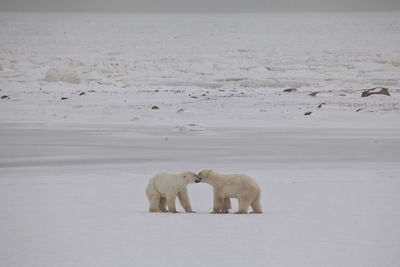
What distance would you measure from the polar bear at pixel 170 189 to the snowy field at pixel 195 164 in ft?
0.97

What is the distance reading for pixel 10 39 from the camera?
62.2 m

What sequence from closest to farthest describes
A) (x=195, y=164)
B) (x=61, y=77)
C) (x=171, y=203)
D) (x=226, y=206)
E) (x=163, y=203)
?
1. (x=171, y=203)
2. (x=226, y=206)
3. (x=163, y=203)
4. (x=195, y=164)
5. (x=61, y=77)

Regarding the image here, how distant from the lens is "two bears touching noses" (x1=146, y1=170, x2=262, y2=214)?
7309 mm

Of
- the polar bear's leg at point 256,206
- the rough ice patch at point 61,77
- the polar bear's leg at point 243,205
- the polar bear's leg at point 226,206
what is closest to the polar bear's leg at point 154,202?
the polar bear's leg at point 226,206

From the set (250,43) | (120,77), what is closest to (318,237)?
(120,77)

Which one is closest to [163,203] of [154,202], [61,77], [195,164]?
[154,202]

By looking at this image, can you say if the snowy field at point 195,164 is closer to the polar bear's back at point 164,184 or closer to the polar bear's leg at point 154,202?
the polar bear's leg at point 154,202

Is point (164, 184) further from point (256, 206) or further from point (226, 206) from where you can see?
point (256, 206)

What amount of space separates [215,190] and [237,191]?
0.24 meters

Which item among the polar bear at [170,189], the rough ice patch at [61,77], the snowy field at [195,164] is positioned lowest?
the snowy field at [195,164]

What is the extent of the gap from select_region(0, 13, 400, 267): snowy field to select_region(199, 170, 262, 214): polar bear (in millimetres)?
254

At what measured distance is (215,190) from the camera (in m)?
7.42

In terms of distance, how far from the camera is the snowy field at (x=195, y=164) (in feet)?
18.6

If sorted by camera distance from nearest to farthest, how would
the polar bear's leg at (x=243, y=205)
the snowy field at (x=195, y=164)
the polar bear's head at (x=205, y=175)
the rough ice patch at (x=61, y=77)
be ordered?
1. the snowy field at (x=195, y=164)
2. the polar bear's leg at (x=243, y=205)
3. the polar bear's head at (x=205, y=175)
4. the rough ice patch at (x=61, y=77)
